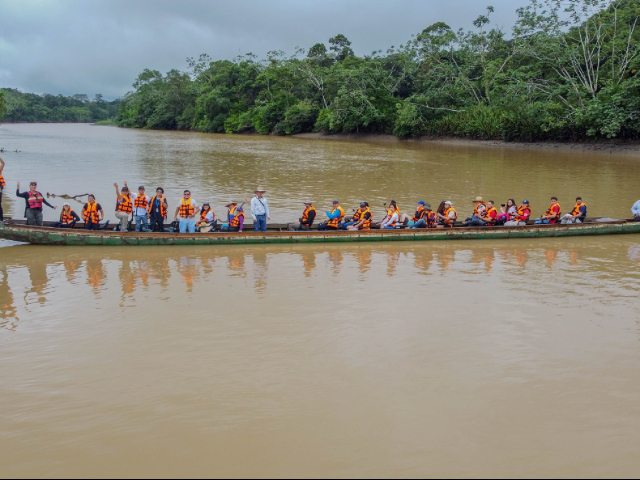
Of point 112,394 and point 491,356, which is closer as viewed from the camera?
point 112,394

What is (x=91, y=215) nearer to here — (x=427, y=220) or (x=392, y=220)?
(x=392, y=220)

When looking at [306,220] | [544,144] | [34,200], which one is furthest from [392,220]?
[544,144]

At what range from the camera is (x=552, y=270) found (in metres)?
11.5

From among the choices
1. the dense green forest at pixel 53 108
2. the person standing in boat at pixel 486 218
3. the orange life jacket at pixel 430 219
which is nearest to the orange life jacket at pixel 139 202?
the orange life jacket at pixel 430 219

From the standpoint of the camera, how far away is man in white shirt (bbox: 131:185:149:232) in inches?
535

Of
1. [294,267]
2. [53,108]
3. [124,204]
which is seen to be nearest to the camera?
[294,267]

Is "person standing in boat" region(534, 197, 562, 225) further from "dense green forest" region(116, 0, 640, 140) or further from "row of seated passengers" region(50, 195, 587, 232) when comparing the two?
"dense green forest" region(116, 0, 640, 140)

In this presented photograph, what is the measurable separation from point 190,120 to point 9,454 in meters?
81.5

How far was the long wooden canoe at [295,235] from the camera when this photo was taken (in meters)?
13.0

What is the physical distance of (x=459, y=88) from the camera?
51094mm

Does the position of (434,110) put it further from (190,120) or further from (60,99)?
(60,99)

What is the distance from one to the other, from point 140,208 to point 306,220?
4.12 metres

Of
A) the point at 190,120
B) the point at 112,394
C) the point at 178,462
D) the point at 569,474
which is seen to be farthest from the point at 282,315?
the point at 190,120

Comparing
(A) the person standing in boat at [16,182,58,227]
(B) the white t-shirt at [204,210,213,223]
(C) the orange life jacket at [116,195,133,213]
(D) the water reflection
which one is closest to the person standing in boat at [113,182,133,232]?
(C) the orange life jacket at [116,195,133,213]
